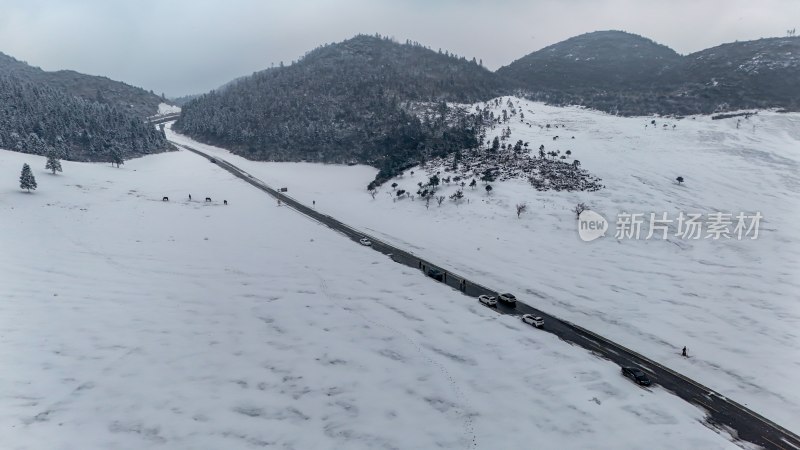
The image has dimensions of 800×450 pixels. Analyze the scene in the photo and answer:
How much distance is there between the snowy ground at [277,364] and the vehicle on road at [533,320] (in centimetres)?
182

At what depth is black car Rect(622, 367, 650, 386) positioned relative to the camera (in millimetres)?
28092

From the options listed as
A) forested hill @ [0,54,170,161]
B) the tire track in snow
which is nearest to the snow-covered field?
the tire track in snow

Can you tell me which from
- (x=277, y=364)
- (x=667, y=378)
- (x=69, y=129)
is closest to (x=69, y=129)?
(x=69, y=129)

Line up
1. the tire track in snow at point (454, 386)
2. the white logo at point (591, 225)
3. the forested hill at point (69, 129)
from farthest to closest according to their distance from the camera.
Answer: the forested hill at point (69, 129)
the white logo at point (591, 225)
the tire track in snow at point (454, 386)

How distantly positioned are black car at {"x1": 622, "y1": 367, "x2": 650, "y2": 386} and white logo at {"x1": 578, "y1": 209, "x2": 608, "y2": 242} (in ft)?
106

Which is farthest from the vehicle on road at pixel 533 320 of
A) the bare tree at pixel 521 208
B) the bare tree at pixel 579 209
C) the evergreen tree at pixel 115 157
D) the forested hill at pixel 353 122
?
the evergreen tree at pixel 115 157

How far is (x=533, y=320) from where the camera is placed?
36625 millimetres

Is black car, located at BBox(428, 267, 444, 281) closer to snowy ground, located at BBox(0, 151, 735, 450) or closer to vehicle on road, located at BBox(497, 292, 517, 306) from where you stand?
snowy ground, located at BBox(0, 151, 735, 450)

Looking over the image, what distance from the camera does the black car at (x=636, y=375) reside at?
28.1m

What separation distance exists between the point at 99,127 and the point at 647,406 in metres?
171

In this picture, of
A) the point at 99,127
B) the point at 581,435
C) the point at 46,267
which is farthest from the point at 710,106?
the point at 99,127

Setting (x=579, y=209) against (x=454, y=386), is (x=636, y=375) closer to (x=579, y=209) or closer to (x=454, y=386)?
(x=454, y=386)

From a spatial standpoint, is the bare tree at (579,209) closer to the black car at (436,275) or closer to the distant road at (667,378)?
the distant road at (667,378)

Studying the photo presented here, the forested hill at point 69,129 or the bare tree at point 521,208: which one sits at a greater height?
the forested hill at point 69,129
